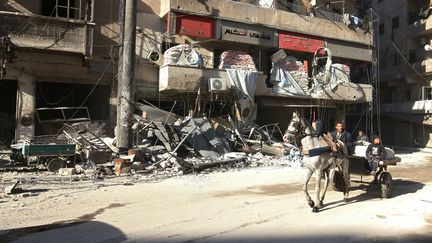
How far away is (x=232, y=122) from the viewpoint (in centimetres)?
2039

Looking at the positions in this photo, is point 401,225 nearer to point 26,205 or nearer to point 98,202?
point 98,202

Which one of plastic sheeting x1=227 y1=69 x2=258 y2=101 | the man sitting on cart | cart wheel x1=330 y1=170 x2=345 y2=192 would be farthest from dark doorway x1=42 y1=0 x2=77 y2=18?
the man sitting on cart

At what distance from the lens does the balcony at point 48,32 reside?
16000 mm

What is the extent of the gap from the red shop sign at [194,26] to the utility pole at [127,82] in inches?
187

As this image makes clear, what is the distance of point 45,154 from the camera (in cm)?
1327

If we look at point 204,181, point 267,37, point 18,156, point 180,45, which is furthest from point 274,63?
point 18,156

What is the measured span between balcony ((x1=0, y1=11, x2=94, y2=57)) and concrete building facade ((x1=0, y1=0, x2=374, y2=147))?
0.12ft

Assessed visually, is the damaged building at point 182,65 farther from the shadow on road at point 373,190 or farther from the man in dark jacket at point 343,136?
the man in dark jacket at point 343,136

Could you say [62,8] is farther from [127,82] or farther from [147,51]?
[127,82]

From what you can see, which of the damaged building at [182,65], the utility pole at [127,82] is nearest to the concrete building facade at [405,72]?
the damaged building at [182,65]

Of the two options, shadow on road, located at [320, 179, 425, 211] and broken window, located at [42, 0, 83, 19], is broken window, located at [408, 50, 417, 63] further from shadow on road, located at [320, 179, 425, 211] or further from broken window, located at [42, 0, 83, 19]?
broken window, located at [42, 0, 83, 19]

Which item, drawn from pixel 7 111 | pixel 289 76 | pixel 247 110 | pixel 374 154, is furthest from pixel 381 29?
pixel 7 111

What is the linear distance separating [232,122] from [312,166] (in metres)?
11.9

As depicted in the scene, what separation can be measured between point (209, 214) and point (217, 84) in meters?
12.8
